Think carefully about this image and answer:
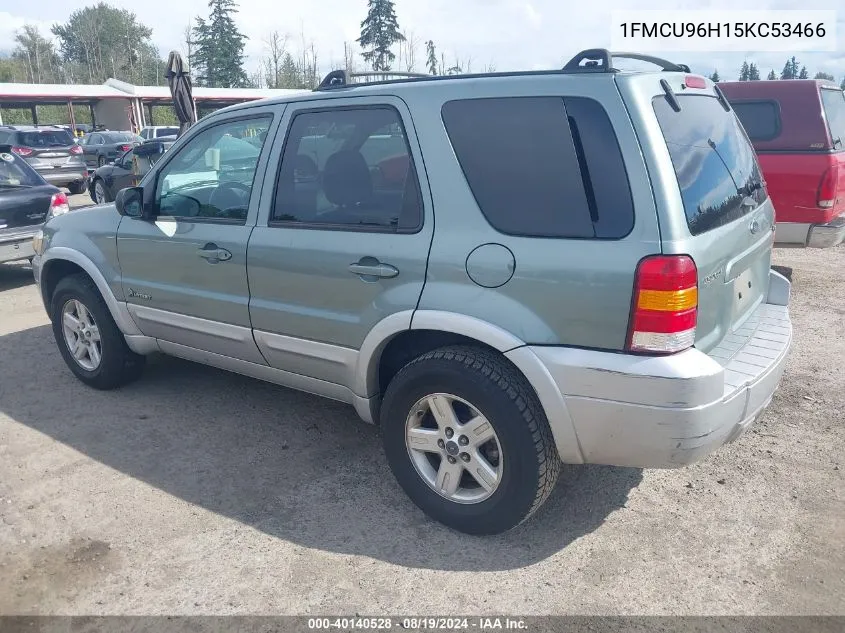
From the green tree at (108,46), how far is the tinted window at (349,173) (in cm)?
9268

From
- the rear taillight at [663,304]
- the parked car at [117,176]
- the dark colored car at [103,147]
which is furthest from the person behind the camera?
the dark colored car at [103,147]

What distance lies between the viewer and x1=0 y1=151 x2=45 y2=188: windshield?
809cm

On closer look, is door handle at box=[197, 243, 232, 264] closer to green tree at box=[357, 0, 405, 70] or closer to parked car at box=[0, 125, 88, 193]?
parked car at box=[0, 125, 88, 193]

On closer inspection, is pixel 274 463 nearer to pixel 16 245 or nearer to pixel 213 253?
pixel 213 253

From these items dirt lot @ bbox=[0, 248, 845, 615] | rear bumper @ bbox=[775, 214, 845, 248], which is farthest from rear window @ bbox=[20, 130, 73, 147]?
rear bumper @ bbox=[775, 214, 845, 248]

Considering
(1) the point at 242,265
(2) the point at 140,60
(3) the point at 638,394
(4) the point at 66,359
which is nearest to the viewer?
(3) the point at 638,394

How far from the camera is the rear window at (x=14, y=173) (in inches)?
318

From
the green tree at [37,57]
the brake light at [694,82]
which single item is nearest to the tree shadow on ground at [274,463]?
the brake light at [694,82]

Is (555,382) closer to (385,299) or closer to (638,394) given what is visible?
(638,394)

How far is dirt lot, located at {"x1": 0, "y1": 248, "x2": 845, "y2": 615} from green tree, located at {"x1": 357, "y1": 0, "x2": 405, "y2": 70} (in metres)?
60.6

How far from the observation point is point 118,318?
4.45 meters

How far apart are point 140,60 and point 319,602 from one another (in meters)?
97.8

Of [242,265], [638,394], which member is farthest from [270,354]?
[638,394]

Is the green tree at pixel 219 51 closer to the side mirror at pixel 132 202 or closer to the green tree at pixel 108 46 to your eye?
the green tree at pixel 108 46
